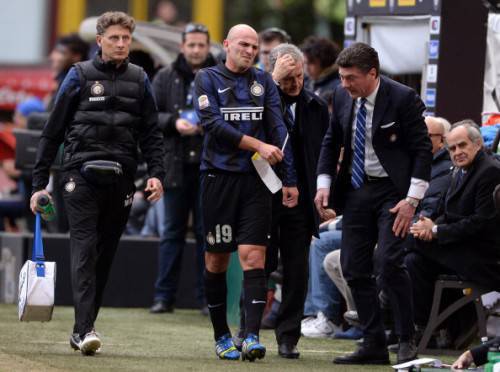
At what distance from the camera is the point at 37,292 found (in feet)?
28.4

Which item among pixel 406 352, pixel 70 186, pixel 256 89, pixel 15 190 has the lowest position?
pixel 15 190

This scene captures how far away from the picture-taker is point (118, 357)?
28.5 ft

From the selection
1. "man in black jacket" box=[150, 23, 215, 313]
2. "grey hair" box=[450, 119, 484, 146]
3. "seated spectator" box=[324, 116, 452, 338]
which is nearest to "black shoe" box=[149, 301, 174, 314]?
"man in black jacket" box=[150, 23, 215, 313]

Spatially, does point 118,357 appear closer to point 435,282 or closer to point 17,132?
point 435,282

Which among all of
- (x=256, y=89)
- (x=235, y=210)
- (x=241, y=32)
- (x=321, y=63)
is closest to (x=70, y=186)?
(x=235, y=210)

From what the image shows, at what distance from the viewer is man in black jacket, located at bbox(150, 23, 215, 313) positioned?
1207 cm

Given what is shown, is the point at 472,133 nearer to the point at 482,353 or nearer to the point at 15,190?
the point at 482,353

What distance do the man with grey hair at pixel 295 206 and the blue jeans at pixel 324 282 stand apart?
5.18 ft

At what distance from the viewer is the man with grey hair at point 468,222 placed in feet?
30.5

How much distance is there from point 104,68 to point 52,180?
5.11m

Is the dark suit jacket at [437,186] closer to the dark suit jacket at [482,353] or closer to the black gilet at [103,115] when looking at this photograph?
the black gilet at [103,115]

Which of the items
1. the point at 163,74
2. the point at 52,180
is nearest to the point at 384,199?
the point at 163,74

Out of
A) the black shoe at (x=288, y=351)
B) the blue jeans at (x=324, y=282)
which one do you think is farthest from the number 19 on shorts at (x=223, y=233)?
the blue jeans at (x=324, y=282)

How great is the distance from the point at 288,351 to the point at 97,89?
80.5 inches
